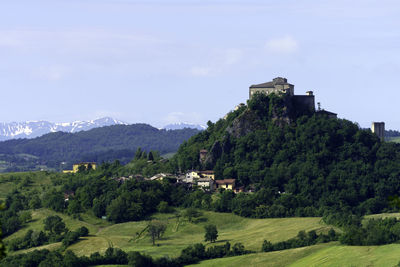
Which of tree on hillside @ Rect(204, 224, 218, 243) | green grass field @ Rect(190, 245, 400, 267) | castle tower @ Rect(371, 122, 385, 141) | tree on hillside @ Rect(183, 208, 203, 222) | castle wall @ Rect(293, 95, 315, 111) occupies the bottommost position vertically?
green grass field @ Rect(190, 245, 400, 267)

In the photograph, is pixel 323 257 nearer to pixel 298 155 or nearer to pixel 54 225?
pixel 54 225

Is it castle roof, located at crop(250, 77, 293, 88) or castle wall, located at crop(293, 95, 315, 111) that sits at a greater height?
castle roof, located at crop(250, 77, 293, 88)

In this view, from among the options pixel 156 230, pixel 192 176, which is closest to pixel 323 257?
pixel 156 230

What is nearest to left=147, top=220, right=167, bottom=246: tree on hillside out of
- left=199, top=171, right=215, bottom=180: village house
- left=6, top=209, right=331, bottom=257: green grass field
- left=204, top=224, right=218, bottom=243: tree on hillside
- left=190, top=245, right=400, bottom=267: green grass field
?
left=6, top=209, right=331, bottom=257: green grass field

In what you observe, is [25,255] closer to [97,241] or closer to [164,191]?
[97,241]

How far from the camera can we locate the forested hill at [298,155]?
15188 cm

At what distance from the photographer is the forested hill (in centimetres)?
15188

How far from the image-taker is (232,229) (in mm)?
131250

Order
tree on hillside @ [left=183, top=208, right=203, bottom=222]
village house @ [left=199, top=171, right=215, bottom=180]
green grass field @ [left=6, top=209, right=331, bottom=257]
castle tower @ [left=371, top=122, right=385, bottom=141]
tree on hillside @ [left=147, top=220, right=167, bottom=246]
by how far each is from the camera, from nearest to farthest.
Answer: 1. green grass field @ [left=6, top=209, right=331, bottom=257]
2. tree on hillside @ [left=147, top=220, right=167, bottom=246]
3. tree on hillside @ [left=183, top=208, right=203, bottom=222]
4. village house @ [left=199, top=171, right=215, bottom=180]
5. castle tower @ [left=371, top=122, right=385, bottom=141]

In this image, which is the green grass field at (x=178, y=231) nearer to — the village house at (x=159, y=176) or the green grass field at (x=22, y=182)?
the village house at (x=159, y=176)

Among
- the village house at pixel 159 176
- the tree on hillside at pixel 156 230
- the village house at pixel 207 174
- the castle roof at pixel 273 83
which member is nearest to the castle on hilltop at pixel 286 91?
the castle roof at pixel 273 83

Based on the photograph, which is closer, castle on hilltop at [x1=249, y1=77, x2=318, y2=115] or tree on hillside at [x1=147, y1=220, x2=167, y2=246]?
tree on hillside at [x1=147, y1=220, x2=167, y2=246]

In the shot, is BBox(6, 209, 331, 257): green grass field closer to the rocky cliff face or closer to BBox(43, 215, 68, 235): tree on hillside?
BBox(43, 215, 68, 235): tree on hillside

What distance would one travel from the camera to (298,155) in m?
163
